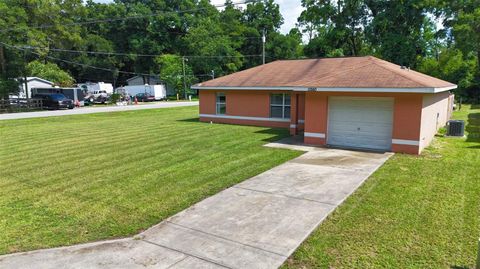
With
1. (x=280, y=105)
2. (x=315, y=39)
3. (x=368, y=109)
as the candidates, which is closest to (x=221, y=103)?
(x=280, y=105)

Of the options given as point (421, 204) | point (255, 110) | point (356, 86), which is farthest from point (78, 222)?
point (255, 110)

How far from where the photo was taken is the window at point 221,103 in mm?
21984

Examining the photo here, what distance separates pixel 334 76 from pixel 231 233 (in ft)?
34.2

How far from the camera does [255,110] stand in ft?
67.3

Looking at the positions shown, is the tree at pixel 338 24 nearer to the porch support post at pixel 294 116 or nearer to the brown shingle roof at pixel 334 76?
the brown shingle roof at pixel 334 76

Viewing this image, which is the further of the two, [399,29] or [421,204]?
[399,29]

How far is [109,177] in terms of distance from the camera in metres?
9.56

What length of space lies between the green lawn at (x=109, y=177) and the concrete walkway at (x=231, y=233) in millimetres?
400

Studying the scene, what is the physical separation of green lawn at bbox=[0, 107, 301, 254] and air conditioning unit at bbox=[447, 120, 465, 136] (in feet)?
25.0

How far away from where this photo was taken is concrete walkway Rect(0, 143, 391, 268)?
509 centimetres

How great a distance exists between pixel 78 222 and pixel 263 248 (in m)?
3.53

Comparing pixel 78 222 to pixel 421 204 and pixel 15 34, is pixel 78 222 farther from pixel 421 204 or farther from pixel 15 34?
pixel 15 34

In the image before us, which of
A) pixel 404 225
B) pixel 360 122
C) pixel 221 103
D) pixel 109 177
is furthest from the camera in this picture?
pixel 221 103

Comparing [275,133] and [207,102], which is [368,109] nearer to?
[275,133]
